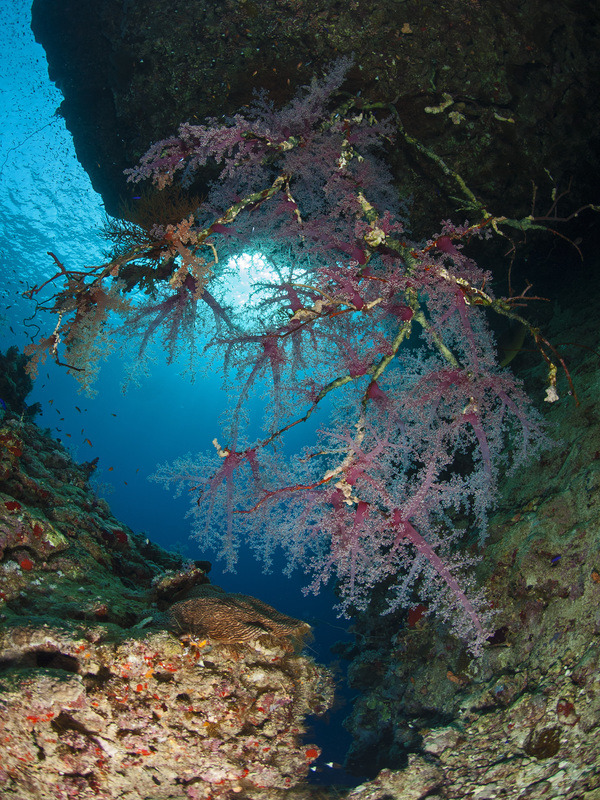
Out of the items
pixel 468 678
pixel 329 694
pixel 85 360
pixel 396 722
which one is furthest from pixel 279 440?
pixel 396 722

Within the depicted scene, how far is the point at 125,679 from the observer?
8.88 ft

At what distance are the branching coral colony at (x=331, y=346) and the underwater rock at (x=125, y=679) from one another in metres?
0.91

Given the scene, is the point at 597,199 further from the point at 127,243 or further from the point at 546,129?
the point at 127,243

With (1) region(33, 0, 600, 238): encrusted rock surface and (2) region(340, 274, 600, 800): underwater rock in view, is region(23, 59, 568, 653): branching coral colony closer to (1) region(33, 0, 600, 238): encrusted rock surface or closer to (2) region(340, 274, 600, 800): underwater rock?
(2) region(340, 274, 600, 800): underwater rock

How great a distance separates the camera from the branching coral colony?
326 cm

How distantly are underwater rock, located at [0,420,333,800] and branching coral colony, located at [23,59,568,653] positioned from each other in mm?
913

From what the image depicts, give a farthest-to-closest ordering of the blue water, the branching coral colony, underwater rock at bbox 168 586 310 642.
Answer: the blue water
the branching coral colony
underwater rock at bbox 168 586 310 642

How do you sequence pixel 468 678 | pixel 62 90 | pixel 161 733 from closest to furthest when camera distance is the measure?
pixel 161 733 → pixel 468 678 → pixel 62 90

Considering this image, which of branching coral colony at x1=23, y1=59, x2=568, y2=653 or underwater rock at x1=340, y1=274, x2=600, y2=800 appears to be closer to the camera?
underwater rock at x1=340, y1=274, x2=600, y2=800

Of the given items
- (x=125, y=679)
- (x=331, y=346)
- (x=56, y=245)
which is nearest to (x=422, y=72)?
(x=331, y=346)

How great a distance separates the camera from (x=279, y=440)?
4188 millimetres

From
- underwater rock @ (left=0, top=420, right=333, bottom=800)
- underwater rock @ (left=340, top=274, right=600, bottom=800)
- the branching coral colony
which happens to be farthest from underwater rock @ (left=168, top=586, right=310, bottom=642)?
underwater rock @ (left=340, top=274, right=600, bottom=800)

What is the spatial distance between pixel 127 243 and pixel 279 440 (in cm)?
349

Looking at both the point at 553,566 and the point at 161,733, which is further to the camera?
the point at 553,566
